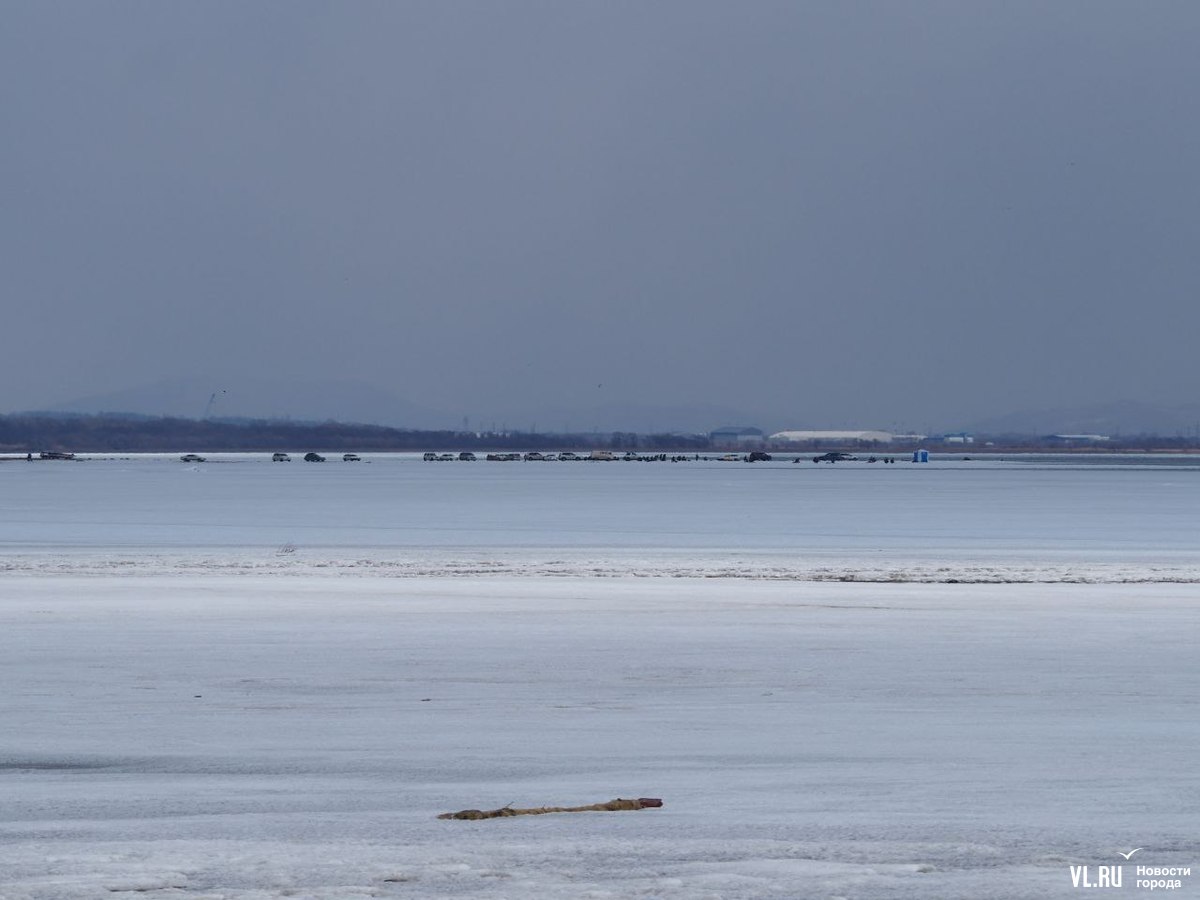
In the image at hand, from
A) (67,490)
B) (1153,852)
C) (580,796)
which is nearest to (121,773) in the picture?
(580,796)

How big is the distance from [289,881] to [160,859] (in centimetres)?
82

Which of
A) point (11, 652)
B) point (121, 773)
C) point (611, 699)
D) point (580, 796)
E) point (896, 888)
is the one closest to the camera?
point (896, 888)

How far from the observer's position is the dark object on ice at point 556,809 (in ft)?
29.3

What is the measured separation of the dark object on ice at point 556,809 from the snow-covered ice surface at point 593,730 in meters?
0.17

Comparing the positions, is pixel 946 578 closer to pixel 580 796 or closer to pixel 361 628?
pixel 361 628

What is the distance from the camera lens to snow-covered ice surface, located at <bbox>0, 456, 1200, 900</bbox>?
25.8 ft

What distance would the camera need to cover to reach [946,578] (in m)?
27.5
